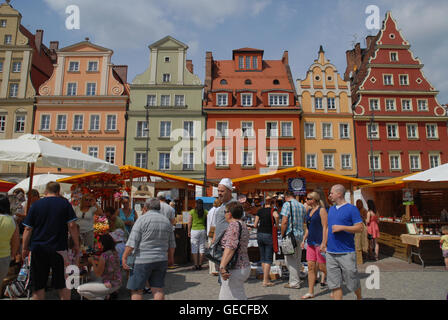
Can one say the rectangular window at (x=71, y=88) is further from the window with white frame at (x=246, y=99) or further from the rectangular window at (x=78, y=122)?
the window with white frame at (x=246, y=99)

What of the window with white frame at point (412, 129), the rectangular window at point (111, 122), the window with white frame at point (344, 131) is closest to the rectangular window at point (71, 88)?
the rectangular window at point (111, 122)

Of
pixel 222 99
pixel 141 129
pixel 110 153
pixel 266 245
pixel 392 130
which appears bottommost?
pixel 266 245

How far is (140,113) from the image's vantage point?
24.9m

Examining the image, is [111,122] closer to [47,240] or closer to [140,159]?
[140,159]

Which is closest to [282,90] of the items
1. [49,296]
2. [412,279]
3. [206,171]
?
[206,171]

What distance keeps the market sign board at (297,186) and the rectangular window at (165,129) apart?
16.4m

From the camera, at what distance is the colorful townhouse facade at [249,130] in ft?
80.7

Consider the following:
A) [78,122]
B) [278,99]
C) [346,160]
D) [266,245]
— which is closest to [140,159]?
[78,122]

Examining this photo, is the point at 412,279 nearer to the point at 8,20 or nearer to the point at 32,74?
the point at 32,74

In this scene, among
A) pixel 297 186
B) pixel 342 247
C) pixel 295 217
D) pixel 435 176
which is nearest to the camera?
pixel 342 247

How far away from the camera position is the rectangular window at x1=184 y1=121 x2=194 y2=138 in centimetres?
2480

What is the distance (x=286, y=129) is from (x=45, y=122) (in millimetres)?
20175

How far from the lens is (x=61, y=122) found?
24844 millimetres

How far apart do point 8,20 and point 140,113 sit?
14.3 m
